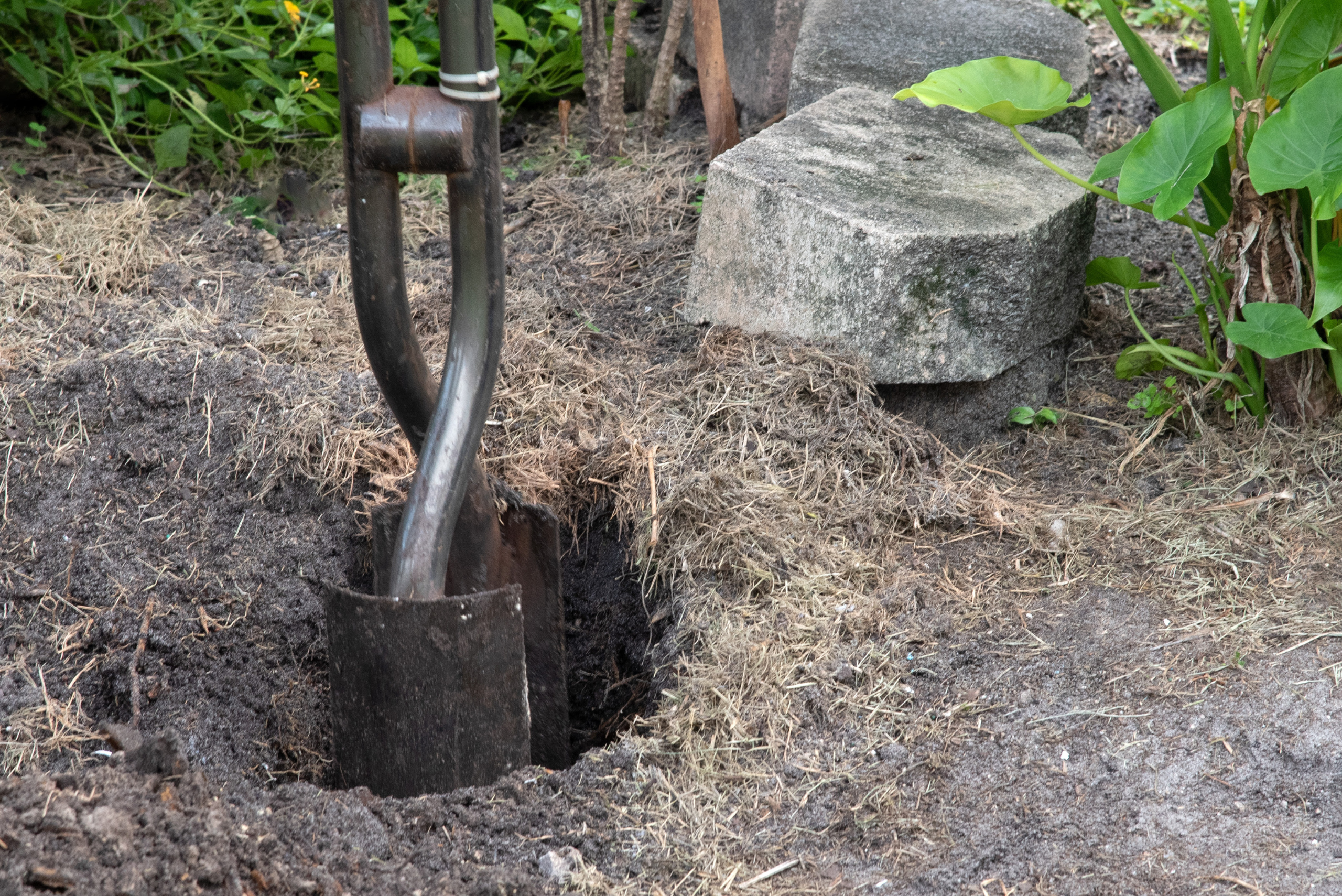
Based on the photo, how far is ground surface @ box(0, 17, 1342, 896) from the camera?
Answer: 136cm

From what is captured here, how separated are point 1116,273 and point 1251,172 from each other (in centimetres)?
46

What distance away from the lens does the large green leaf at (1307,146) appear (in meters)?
1.72

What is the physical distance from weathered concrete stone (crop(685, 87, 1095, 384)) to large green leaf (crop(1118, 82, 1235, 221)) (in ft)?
0.94

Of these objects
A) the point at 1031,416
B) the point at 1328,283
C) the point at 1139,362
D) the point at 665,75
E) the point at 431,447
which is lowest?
the point at 1031,416

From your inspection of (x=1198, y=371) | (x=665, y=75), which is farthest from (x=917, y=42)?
(x=1198, y=371)

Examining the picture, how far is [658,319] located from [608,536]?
27.1 inches

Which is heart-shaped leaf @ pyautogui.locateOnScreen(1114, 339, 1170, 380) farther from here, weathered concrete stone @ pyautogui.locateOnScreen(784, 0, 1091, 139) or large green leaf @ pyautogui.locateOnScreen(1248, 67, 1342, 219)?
weathered concrete stone @ pyautogui.locateOnScreen(784, 0, 1091, 139)

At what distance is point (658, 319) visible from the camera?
2525 millimetres

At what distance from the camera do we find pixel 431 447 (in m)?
1.48

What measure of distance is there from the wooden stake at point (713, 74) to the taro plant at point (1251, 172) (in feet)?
3.10

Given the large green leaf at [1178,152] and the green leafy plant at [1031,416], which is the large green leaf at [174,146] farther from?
the large green leaf at [1178,152]

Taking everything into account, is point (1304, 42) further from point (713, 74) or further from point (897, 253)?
point (713, 74)

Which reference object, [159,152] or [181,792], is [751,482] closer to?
[181,792]

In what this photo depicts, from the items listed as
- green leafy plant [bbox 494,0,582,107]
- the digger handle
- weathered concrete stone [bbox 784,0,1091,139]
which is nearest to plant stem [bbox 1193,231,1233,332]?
weathered concrete stone [bbox 784,0,1091,139]
